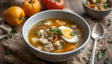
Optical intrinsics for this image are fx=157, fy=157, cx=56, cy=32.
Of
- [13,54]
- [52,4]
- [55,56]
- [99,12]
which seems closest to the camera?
[55,56]

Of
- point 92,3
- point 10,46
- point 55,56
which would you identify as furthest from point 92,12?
point 10,46

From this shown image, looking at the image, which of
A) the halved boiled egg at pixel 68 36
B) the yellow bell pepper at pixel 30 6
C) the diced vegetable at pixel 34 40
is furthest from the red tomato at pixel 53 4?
→ the diced vegetable at pixel 34 40

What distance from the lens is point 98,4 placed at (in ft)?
8.50

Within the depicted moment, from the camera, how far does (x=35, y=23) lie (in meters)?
2.13

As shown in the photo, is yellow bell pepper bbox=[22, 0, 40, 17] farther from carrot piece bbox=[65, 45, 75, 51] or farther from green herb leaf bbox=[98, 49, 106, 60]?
green herb leaf bbox=[98, 49, 106, 60]

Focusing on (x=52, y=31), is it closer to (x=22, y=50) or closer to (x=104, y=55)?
(x=22, y=50)

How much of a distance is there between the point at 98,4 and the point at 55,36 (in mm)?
1124

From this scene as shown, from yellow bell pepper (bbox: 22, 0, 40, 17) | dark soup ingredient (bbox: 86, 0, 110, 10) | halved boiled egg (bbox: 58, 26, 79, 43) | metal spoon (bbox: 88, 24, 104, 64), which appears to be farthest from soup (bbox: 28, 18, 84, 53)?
dark soup ingredient (bbox: 86, 0, 110, 10)

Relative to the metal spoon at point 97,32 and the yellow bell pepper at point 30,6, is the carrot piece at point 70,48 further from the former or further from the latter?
the yellow bell pepper at point 30,6

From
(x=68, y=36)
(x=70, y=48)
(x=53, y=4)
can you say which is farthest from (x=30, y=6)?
(x=70, y=48)

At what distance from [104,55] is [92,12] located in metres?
0.76

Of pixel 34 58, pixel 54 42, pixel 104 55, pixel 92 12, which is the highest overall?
pixel 92 12

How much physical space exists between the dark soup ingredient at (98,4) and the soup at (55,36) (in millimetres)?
616

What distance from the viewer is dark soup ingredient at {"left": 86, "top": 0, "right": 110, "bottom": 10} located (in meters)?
2.51
